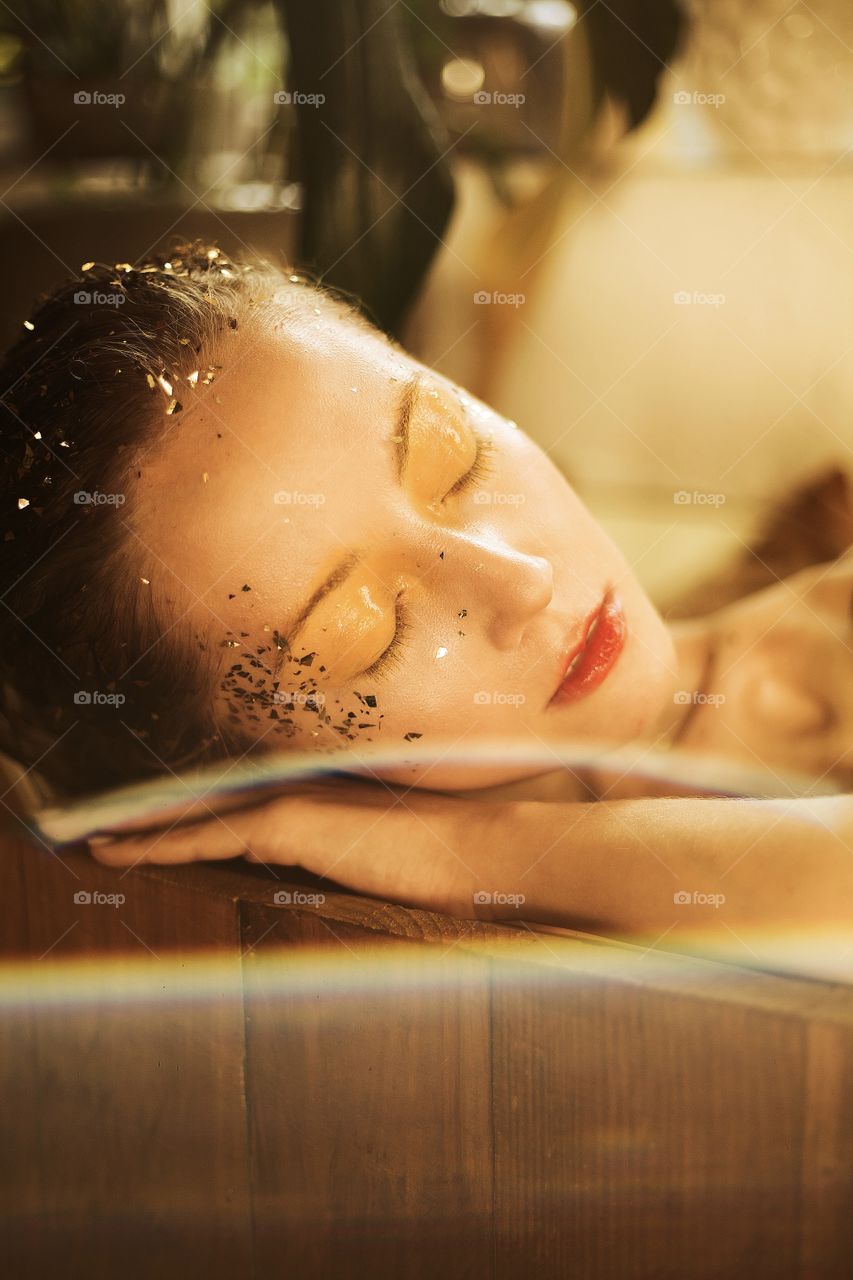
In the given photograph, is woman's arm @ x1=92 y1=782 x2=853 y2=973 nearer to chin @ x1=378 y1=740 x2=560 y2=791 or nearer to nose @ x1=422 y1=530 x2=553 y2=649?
chin @ x1=378 y1=740 x2=560 y2=791

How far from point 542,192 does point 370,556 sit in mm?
533

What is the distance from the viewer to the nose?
60cm

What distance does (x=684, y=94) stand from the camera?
862mm

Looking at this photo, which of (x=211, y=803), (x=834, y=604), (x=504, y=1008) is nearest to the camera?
(x=504, y=1008)

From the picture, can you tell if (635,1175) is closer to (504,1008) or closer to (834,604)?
(504,1008)

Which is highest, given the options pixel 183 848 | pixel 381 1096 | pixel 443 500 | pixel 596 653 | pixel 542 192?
pixel 542 192

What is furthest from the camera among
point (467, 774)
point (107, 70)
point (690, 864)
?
point (107, 70)

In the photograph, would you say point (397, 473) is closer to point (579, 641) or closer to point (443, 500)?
point (443, 500)

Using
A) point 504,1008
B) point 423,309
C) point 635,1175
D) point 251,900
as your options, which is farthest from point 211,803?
point 423,309

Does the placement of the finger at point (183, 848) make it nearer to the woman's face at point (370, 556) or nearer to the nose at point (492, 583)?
the woman's face at point (370, 556)

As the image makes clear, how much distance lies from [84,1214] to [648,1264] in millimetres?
375

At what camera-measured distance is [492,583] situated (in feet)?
2.00

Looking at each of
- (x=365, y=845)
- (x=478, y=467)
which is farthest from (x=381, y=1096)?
(x=478, y=467)

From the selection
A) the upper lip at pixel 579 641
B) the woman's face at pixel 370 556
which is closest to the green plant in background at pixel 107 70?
the woman's face at pixel 370 556
